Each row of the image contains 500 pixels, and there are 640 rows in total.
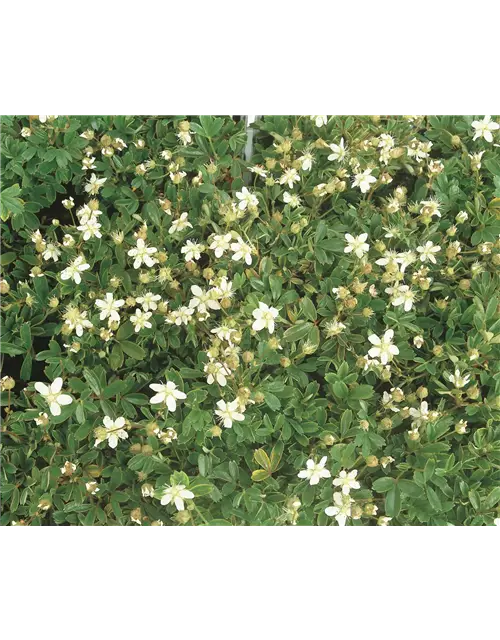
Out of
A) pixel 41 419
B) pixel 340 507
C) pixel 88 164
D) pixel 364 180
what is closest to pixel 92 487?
pixel 41 419

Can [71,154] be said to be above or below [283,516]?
above

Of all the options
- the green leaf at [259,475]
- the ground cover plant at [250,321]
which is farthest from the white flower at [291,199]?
the green leaf at [259,475]

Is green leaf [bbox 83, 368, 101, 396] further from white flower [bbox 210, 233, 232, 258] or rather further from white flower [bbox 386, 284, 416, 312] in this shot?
white flower [bbox 386, 284, 416, 312]

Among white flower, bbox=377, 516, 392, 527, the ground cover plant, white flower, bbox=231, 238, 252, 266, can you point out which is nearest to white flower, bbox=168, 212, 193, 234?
the ground cover plant

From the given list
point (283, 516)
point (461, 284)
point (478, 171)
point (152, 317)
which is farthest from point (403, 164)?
point (283, 516)

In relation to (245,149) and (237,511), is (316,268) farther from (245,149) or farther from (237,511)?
(237,511)

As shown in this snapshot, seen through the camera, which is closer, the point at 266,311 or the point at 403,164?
the point at 266,311

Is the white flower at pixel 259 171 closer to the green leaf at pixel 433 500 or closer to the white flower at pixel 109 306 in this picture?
the white flower at pixel 109 306
